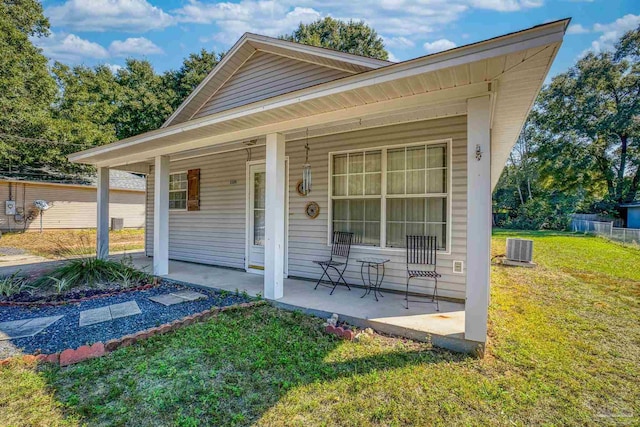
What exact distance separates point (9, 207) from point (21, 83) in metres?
6.40

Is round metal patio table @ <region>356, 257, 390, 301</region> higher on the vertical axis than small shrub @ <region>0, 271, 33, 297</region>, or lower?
higher

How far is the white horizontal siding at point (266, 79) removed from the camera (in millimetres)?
5627

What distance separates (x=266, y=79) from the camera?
6184 mm

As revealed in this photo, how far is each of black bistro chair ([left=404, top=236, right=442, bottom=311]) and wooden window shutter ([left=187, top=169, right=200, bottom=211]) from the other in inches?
197

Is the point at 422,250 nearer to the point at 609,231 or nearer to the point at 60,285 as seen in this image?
the point at 60,285

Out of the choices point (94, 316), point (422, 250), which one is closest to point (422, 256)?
point (422, 250)

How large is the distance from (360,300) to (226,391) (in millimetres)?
2320

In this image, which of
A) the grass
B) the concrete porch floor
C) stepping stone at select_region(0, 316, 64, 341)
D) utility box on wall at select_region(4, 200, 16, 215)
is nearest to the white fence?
the concrete porch floor

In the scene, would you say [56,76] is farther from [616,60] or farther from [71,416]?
[616,60]

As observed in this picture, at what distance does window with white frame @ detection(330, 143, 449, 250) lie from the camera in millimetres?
4371

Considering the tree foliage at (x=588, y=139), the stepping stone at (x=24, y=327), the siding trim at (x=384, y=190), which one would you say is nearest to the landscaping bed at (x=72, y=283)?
the stepping stone at (x=24, y=327)

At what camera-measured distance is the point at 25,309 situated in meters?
4.05

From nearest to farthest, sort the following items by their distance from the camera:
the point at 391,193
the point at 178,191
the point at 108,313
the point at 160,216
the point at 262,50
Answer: the point at 108,313
the point at 391,193
the point at 160,216
the point at 262,50
the point at 178,191

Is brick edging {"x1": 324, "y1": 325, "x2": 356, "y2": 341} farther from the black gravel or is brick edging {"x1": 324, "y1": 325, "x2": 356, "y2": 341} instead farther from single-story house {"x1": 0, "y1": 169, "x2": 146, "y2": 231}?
single-story house {"x1": 0, "y1": 169, "x2": 146, "y2": 231}
